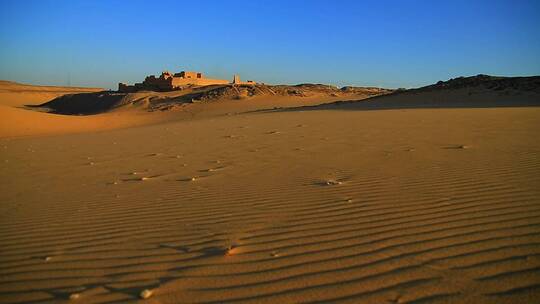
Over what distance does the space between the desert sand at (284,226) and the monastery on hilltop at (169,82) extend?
91.2 feet

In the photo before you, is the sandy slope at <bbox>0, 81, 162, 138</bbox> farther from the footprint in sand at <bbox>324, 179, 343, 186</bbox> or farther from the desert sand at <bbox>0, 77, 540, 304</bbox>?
the footprint in sand at <bbox>324, 179, 343, 186</bbox>

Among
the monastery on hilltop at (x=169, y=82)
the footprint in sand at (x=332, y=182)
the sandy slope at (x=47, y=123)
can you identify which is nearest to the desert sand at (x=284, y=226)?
the footprint in sand at (x=332, y=182)

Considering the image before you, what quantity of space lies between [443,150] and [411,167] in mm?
1601

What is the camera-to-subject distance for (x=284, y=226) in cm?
371

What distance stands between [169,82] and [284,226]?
33.1 m

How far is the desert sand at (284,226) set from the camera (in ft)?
8.66

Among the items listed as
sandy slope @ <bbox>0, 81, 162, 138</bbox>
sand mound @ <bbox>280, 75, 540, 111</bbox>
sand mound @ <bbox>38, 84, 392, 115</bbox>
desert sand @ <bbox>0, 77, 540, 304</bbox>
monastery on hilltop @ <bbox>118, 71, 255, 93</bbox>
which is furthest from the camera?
monastery on hilltop @ <bbox>118, 71, 255, 93</bbox>

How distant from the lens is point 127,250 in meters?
3.41

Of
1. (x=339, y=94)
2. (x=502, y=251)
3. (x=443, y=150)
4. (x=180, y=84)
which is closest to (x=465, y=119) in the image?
(x=443, y=150)

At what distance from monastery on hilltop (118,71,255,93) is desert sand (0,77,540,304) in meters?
27.8

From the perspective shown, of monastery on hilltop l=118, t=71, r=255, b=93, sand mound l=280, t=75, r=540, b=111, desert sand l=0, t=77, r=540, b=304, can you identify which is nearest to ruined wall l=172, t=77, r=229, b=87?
monastery on hilltop l=118, t=71, r=255, b=93

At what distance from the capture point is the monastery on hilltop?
35438 millimetres

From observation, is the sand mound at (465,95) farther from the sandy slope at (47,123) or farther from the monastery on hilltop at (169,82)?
the monastery on hilltop at (169,82)

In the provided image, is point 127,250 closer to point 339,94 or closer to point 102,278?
point 102,278
